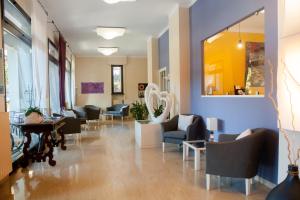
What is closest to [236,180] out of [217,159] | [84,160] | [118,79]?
[217,159]

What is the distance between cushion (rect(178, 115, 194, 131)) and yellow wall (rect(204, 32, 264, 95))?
68.4 inches

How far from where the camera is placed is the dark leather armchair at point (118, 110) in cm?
1205

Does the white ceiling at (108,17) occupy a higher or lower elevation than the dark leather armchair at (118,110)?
higher

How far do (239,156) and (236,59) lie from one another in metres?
4.74

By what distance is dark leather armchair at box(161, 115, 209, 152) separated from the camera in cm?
530

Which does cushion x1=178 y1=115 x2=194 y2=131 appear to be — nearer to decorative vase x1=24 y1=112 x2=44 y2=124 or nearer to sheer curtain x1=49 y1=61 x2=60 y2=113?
decorative vase x1=24 y1=112 x2=44 y2=124

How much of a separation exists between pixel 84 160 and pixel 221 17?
12.7 ft

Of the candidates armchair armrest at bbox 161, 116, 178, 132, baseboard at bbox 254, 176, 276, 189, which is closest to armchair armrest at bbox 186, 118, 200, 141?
armchair armrest at bbox 161, 116, 178, 132

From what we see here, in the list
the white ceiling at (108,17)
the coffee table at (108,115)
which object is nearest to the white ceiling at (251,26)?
the white ceiling at (108,17)

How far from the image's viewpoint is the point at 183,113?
6.59 metres

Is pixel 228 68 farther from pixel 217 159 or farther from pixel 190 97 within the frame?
pixel 217 159

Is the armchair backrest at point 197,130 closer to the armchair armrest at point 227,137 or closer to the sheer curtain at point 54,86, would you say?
the armchair armrest at point 227,137

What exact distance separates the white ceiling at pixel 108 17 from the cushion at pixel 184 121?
2.77m

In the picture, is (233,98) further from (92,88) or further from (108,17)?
(92,88)
